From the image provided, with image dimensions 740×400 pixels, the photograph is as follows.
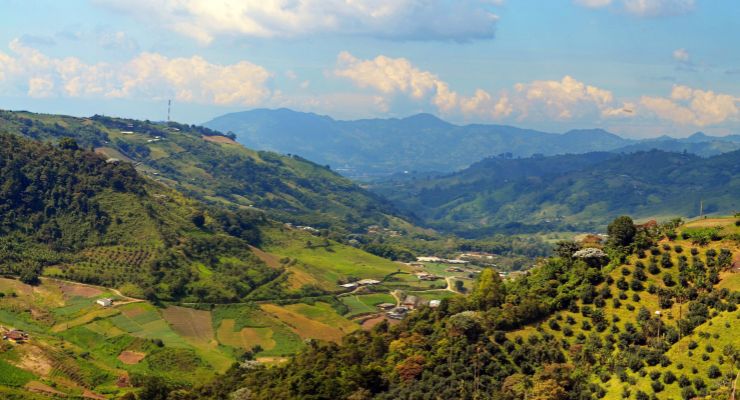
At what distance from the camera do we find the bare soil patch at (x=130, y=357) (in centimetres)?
11178

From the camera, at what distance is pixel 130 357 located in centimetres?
11356

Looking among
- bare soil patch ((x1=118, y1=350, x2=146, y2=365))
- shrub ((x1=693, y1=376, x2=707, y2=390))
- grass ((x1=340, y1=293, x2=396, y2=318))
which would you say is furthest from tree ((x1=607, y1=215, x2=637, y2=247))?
bare soil patch ((x1=118, y1=350, x2=146, y2=365))

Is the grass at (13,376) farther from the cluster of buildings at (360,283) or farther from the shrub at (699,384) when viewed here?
the cluster of buildings at (360,283)

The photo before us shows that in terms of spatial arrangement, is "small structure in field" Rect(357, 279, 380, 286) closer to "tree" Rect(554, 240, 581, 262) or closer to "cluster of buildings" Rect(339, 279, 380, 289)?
"cluster of buildings" Rect(339, 279, 380, 289)

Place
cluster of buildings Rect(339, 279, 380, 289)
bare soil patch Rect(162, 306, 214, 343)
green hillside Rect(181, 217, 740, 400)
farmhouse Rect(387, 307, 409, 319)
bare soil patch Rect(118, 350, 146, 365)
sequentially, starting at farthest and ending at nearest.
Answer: cluster of buildings Rect(339, 279, 380, 289) < farmhouse Rect(387, 307, 409, 319) < bare soil patch Rect(162, 306, 214, 343) < bare soil patch Rect(118, 350, 146, 365) < green hillside Rect(181, 217, 740, 400)

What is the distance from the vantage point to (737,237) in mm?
82812

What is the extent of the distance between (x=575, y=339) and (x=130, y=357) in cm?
7155

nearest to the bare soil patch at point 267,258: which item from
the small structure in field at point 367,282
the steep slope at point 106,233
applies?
the steep slope at point 106,233

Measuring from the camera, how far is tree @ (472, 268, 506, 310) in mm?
89000

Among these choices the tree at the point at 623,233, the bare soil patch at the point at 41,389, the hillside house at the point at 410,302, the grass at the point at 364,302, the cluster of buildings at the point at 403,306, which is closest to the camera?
the bare soil patch at the point at 41,389

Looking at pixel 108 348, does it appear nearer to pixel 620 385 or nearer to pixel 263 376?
pixel 263 376

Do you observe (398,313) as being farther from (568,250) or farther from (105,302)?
(568,250)

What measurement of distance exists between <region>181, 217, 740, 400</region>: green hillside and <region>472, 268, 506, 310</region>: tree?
0.63 feet

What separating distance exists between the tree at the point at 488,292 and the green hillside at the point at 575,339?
0.19 m
